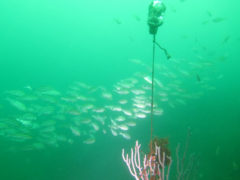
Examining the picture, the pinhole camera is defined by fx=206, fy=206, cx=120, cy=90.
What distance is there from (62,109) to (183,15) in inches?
5238

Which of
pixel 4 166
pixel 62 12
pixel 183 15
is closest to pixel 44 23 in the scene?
pixel 62 12

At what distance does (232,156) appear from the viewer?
11.8 meters

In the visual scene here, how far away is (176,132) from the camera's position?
15422mm

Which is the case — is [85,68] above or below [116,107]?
above

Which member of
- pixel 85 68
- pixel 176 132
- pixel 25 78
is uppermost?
pixel 85 68

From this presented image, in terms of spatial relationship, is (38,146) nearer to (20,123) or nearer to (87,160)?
(20,123)

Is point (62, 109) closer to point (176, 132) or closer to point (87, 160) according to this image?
point (87, 160)

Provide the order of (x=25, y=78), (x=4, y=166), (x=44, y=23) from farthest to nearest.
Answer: (x=44, y=23) → (x=25, y=78) → (x=4, y=166)

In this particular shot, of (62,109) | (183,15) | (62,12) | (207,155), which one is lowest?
(207,155)

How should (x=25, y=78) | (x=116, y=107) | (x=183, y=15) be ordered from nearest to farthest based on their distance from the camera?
(x=116, y=107)
(x=25, y=78)
(x=183, y=15)

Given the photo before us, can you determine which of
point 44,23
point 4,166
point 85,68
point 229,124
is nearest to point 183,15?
point 44,23

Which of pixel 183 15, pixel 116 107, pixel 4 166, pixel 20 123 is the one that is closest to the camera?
pixel 20 123

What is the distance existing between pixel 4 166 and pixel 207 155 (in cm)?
1299

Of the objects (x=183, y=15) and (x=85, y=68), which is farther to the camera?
(x=183, y=15)
